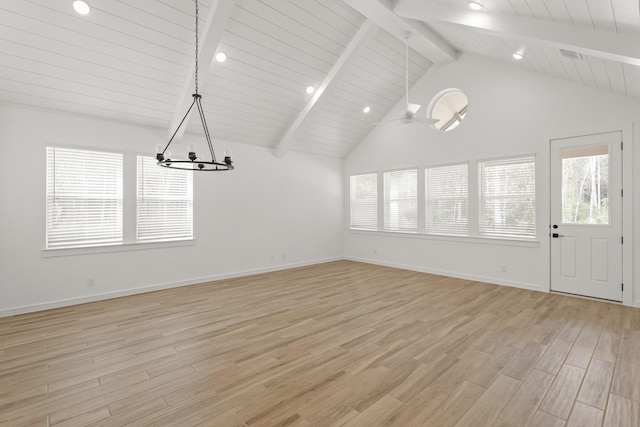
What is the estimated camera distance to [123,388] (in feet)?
7.85

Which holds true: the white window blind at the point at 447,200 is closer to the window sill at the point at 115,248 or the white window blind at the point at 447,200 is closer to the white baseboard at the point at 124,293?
the white baseboard at the point at 124,293

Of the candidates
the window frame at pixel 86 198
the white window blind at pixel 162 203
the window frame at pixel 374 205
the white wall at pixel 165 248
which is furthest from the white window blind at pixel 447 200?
the window frame at pixel 86 198

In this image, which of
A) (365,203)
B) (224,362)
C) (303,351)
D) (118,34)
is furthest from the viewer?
(365,203)

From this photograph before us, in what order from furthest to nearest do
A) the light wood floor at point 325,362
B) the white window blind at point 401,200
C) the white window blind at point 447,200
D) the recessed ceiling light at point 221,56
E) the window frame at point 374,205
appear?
the window frame at point 374,205
the white window blind at point 401,200
the white window blind at point 447,200
the recessed ceiling light at point 221,56
the light wood floor at point 325,362

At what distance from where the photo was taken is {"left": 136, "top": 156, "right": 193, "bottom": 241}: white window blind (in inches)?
205

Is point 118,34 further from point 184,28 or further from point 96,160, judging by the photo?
point 96,160

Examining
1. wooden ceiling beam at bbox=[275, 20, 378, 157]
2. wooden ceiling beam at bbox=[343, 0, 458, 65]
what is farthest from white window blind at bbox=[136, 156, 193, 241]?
wooden ceiling beam at bbox=[343, 0, 458, 65]

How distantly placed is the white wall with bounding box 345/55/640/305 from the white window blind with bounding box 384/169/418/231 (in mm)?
234

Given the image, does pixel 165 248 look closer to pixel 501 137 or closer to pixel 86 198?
pixel 86 198

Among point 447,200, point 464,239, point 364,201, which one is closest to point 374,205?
point 364,201

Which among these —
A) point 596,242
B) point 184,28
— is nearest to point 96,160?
point 184,28

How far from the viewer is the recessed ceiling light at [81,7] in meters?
3.23

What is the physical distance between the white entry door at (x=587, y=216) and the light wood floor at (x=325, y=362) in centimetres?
33

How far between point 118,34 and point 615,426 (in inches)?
223
